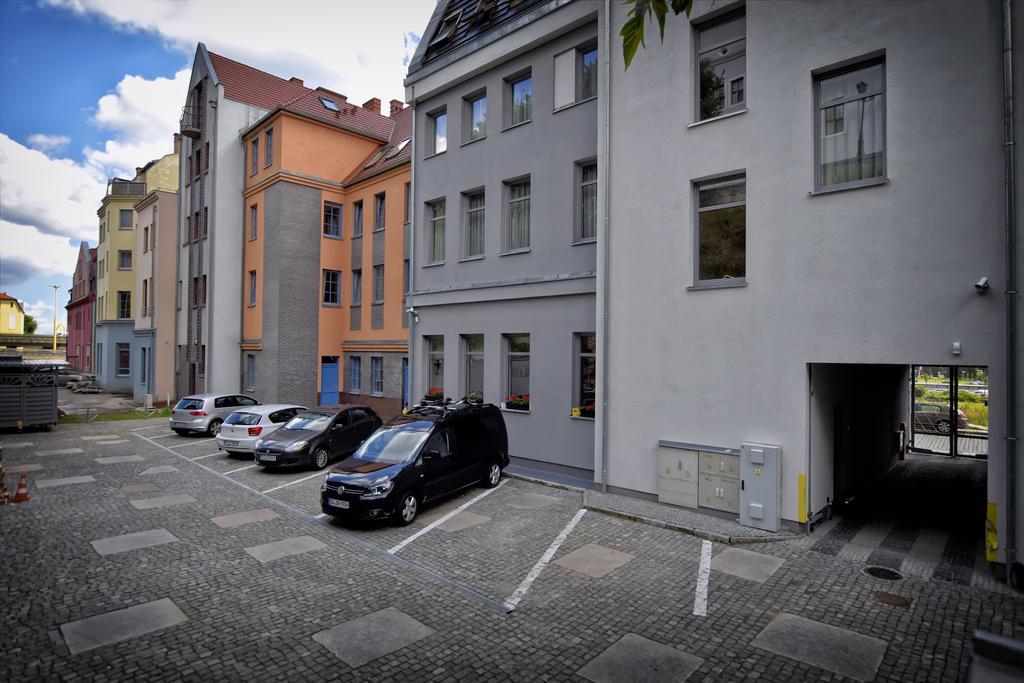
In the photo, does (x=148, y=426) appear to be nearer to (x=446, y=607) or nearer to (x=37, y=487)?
(x=37, y=487)

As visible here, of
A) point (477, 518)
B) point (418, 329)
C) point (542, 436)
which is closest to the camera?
point (477, 518)

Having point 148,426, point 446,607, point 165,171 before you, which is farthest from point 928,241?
point 165,171

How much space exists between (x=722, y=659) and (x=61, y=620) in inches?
301

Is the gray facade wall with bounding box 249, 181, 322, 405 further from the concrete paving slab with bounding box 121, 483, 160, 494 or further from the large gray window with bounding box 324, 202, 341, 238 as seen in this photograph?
the concrete paving slab with bounding box 121, 483, 160, 494

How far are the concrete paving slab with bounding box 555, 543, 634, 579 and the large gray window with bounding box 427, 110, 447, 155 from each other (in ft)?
44.9

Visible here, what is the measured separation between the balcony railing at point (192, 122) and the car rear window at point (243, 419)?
19.6m

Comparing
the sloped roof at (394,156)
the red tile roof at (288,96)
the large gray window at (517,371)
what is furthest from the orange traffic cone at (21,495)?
the red tile roof at (288,96)

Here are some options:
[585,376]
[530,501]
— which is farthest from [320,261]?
[530,501]

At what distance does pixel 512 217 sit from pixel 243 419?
33.0ft

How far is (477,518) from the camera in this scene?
1117 cm

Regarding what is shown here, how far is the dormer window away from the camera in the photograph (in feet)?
59.9

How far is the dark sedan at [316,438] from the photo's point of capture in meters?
15.1

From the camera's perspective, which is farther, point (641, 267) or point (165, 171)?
point (165, 171)

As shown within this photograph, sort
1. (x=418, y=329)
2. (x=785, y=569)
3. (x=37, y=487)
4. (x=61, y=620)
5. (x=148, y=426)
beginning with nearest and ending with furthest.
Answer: (x=61, y=620) → (x=785, y=569) → (x=37, y=487) → (x=418, y=329) → (x=148, y=426)
